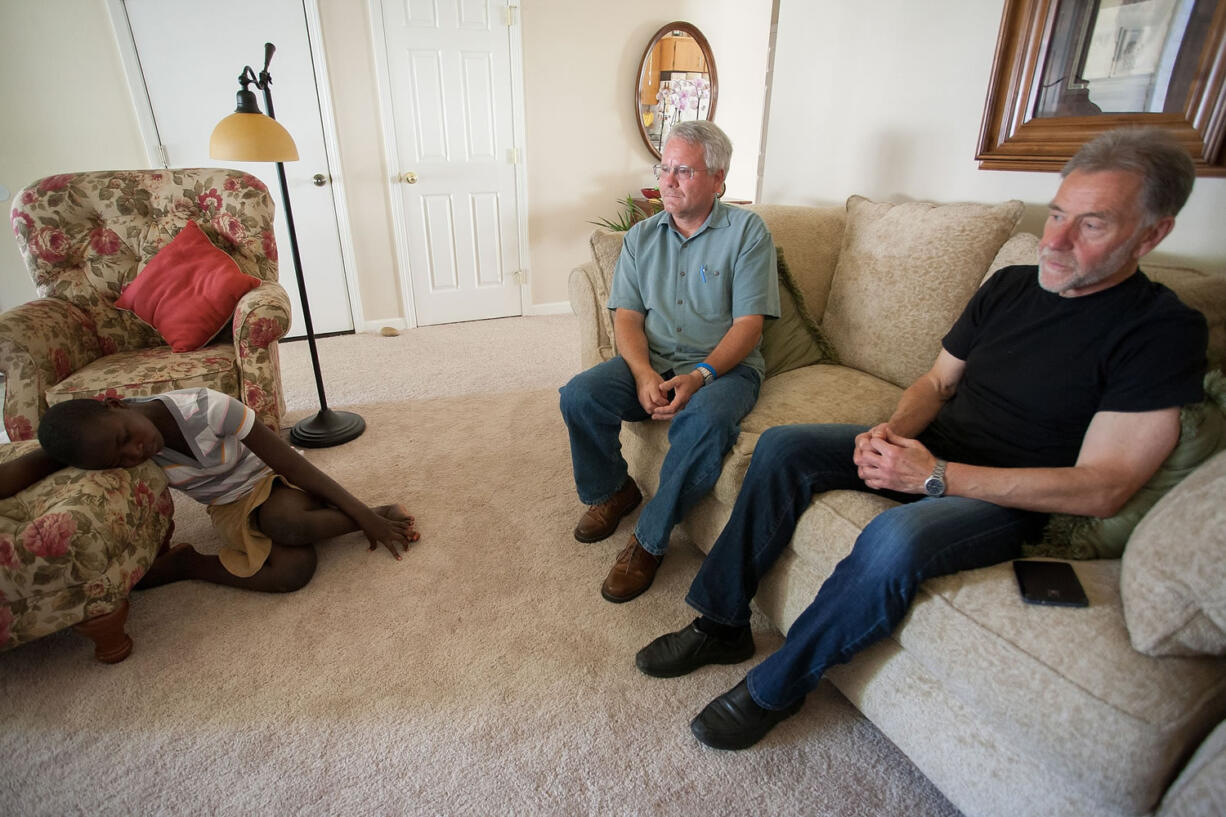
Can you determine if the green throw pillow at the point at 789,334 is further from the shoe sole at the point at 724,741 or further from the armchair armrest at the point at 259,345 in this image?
the armchair armrest at the point at 259,345

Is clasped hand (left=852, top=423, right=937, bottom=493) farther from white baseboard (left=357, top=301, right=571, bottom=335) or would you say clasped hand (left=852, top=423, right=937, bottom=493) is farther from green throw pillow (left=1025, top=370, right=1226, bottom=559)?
white baseboard (left=357, top=301, right=571, bottom=335)

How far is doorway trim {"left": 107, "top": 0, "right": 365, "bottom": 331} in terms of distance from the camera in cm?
298

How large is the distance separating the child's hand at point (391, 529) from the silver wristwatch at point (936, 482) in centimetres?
141

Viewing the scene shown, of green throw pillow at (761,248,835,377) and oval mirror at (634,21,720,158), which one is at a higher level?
oval mirror at (634,21,720,158)

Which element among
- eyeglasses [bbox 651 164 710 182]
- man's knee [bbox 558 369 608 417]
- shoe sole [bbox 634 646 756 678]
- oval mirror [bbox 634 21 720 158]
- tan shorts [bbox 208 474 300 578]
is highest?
oval mirror [bbox 634 21 720 158]

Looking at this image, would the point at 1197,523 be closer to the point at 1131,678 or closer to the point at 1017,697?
the point at 1131,678

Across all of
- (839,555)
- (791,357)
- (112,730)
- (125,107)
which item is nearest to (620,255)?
(791,357)

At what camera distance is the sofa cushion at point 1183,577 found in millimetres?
824

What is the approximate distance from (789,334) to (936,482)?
87cm

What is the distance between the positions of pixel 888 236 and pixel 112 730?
2298 millimetres

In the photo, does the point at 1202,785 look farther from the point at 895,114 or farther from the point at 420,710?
the point at 895,114

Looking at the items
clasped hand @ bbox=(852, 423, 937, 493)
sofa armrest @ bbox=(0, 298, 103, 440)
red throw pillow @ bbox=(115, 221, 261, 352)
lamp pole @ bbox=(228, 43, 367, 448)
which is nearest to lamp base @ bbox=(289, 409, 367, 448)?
lamp pole @ bbox=(228, 43, 367, 448)

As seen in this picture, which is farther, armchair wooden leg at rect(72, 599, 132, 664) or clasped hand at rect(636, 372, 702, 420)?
clasped hand at rect(636, 372, 702, 420)

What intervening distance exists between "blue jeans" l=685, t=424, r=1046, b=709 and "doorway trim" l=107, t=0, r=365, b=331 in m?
3.13
